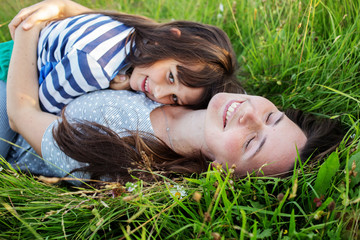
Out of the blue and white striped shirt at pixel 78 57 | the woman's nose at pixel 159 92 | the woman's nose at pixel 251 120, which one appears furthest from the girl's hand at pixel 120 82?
the woman's nose at pixel 251 120

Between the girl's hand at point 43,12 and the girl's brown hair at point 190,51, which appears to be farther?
the girl's hand at point 43,12

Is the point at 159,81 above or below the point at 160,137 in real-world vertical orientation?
above

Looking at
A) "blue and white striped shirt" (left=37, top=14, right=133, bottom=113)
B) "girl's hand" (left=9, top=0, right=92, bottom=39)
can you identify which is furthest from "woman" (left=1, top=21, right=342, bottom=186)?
"girl's hand" (left=9, top=0, right=92, bottom=39)

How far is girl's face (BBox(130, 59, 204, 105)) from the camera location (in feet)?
7.81

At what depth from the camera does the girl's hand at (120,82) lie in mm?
2457

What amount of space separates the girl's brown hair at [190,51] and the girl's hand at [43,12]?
536 millimetres

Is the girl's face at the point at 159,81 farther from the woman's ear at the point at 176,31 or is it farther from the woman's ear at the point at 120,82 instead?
the woman's ear at the point at 176,31

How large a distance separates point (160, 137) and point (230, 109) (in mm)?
526

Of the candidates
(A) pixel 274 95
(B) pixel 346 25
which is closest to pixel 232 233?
(A) pixel 274 95

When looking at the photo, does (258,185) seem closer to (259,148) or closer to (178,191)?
(259,148)

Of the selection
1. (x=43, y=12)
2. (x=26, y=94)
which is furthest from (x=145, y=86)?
(x=43, y=12)

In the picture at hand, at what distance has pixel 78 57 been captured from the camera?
7.19ft

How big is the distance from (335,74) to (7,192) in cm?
251

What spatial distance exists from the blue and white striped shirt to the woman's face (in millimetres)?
802
